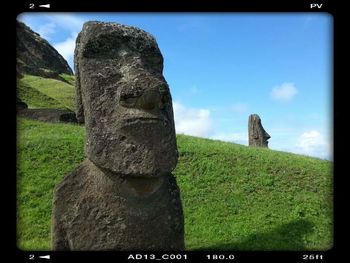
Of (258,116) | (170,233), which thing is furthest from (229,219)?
(258,116)

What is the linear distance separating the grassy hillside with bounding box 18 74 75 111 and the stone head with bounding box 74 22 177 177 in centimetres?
2399

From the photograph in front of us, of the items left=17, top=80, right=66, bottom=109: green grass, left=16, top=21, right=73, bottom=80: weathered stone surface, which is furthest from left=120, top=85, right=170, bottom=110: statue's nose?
left=16, top=21, right=73, bottom=80: weathered stone surface

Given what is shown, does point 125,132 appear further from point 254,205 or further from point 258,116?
point 258,116

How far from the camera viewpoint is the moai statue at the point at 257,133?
1848 centimetres

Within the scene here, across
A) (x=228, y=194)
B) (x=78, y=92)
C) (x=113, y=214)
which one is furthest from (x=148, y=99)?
(x=228, y=194)

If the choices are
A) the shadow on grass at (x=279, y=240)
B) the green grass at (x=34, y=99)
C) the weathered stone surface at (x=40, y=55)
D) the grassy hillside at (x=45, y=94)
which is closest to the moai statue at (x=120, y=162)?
the shadow on grass at (x=279, y=240)

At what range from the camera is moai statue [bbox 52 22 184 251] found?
392cm

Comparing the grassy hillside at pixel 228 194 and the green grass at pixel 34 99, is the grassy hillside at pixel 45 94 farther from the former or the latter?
the grassy hillside at pixel 228 194

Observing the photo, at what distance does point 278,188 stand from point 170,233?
717 cm

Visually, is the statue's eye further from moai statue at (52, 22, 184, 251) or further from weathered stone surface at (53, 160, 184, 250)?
weathered stone surface at (53, 160, 184, 250)

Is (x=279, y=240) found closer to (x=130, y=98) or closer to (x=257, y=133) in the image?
(x=130, y=98)

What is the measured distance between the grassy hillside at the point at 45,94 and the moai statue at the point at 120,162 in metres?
24.0
